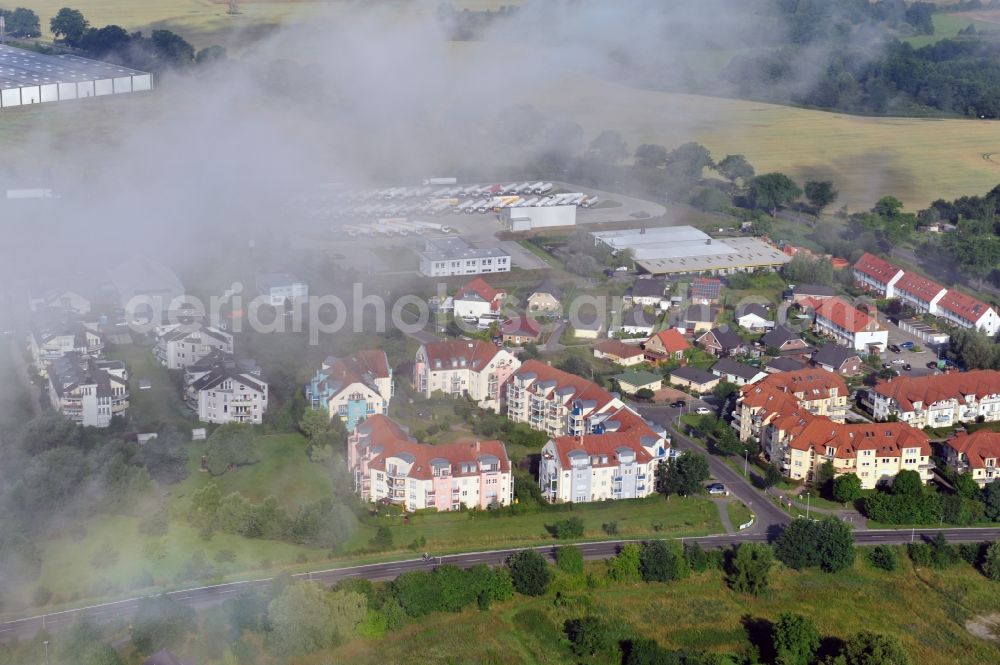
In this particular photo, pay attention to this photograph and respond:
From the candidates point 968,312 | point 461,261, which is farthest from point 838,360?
point 461,261

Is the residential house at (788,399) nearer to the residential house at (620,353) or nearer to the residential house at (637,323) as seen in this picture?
the residential house at (620,353)

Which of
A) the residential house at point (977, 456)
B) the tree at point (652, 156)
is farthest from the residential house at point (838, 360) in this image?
the tree at point (652, 156)

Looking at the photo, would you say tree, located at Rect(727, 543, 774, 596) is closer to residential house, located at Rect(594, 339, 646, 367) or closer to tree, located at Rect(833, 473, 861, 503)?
tree, located at Rect(833, 473, 861, 503)

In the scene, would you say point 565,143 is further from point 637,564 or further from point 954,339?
point 637,564

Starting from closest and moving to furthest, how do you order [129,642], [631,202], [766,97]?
[129,642] → [631,202] → [766,97]

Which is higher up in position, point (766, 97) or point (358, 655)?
point (766, 97)

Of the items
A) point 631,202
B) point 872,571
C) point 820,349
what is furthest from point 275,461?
point 631,202
